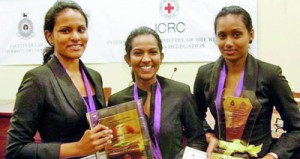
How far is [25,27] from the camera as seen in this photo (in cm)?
420

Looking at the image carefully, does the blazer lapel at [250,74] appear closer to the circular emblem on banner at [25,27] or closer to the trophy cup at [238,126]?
the trophy cup at [238,126]

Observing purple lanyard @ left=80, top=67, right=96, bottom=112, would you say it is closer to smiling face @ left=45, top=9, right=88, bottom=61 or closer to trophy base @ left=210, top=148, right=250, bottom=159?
smiling face @ left=45, top=9, right=88, bottom=61

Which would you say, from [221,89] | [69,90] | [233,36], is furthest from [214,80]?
[69,90]

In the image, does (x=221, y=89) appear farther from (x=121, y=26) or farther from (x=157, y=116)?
(x=121, y=26)

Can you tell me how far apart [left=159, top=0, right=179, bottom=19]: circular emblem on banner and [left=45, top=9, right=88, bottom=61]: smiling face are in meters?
2.38

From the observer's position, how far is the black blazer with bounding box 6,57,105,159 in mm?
1190

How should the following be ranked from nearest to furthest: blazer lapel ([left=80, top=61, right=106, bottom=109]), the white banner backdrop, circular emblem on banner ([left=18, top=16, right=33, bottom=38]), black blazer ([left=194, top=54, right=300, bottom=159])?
black blazer ([left=194, top=54, right=300, bottom=159]) < blazer lapel ([left=80, top=61, right=106, bottom=109]) < the white banner backdrop < circular emblem on banner ([left=18, top=16, right=33, bottom=38])

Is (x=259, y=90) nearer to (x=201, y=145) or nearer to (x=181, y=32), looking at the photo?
(x=201, y=145)

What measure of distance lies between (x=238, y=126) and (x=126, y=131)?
16.4 inches

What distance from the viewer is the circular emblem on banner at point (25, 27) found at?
4180mm

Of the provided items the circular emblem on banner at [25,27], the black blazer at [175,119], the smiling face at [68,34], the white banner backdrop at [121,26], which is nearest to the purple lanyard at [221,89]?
the black blazer at [175,119]

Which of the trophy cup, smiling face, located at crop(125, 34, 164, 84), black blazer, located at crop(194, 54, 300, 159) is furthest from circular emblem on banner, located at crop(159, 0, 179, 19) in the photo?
the trophy cup

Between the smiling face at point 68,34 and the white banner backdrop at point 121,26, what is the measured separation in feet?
7.76

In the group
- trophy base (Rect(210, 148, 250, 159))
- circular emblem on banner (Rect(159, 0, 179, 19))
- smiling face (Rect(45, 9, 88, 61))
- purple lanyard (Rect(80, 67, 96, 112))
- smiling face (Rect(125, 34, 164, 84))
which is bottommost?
trophy base (Rect(210, 148, 250, 159))
